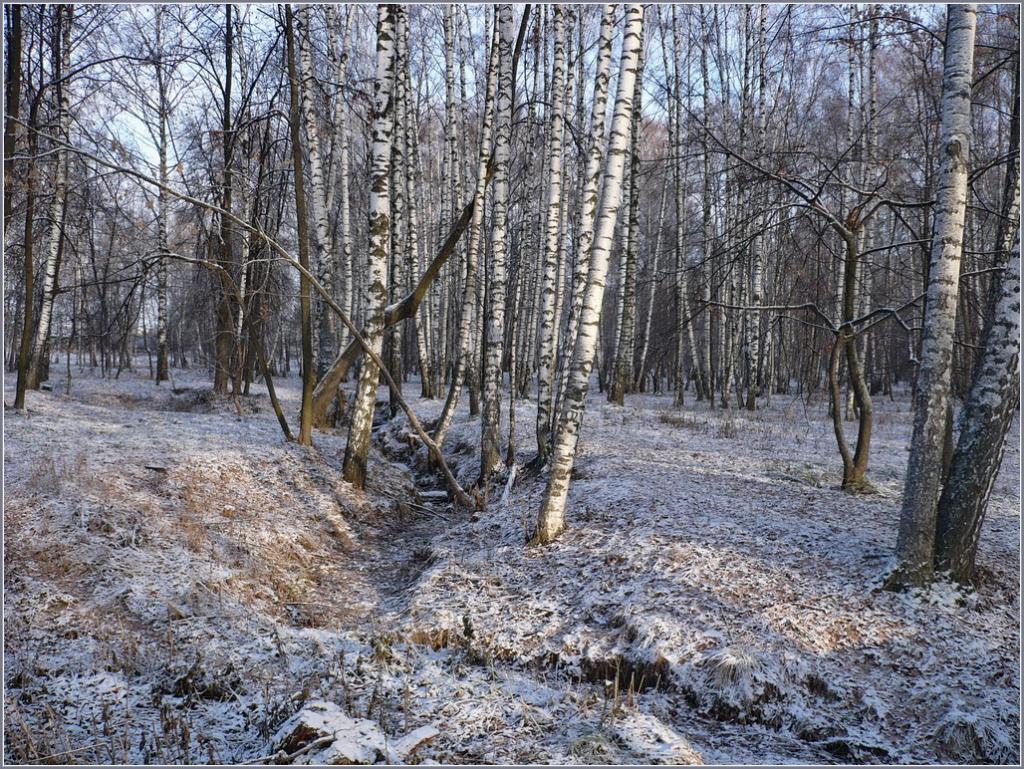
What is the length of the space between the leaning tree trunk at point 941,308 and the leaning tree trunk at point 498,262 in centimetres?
559

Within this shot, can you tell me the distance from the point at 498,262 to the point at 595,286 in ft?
11.5

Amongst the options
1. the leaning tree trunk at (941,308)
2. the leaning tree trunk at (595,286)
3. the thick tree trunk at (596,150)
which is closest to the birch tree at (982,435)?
the leaning tree trunk at (941,308)

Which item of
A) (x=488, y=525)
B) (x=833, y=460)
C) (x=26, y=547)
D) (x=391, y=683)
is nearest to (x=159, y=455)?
(x=26, y=547)

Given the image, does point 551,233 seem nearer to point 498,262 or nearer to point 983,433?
point 498,262

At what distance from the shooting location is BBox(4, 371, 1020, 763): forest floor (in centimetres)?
392

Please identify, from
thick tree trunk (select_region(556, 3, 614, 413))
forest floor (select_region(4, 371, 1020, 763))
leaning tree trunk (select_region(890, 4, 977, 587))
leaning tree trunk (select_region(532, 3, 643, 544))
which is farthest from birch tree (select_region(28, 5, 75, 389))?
leaning tree trunk (select_region(890, 4, 977, 587))

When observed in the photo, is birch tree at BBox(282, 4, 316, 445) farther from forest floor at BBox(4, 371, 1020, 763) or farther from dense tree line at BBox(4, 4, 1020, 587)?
forest floor at BBox(4, 371, 1020, 763)

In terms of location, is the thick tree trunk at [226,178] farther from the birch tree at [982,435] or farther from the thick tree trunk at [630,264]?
the thick tree trunk at [630,264]

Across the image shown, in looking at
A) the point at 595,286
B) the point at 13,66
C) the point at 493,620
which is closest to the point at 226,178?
the point at 13,66

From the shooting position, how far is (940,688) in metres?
4.22

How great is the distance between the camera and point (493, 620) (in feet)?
18.0

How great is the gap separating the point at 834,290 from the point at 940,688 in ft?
45.0

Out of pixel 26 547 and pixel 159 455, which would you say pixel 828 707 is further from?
pixel 159 455

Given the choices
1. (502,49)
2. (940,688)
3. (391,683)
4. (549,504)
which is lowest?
(391,683)
